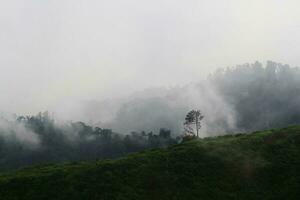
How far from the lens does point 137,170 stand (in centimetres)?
6531

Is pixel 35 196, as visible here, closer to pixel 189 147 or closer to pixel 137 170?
pixel 137 170

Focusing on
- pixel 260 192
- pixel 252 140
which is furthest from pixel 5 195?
pixel 252 140

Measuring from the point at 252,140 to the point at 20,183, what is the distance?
35.3m

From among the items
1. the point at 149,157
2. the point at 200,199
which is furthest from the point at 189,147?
the point at 200,199

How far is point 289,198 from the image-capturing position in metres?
56.0

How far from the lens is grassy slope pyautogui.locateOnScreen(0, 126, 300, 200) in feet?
192

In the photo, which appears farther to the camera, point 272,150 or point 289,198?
point 272,150

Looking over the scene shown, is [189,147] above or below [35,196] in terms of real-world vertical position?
above

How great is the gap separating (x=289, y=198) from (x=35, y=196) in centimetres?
3069

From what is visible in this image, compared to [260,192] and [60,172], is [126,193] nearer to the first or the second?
[60,172]

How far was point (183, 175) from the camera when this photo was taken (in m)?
63.6

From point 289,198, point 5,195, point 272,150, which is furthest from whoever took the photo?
point 272,150

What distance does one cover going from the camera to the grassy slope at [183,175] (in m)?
58.6

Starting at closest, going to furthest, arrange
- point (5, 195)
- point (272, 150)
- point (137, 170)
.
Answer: point (5, 195), point (137, 170), point (272, 150)
